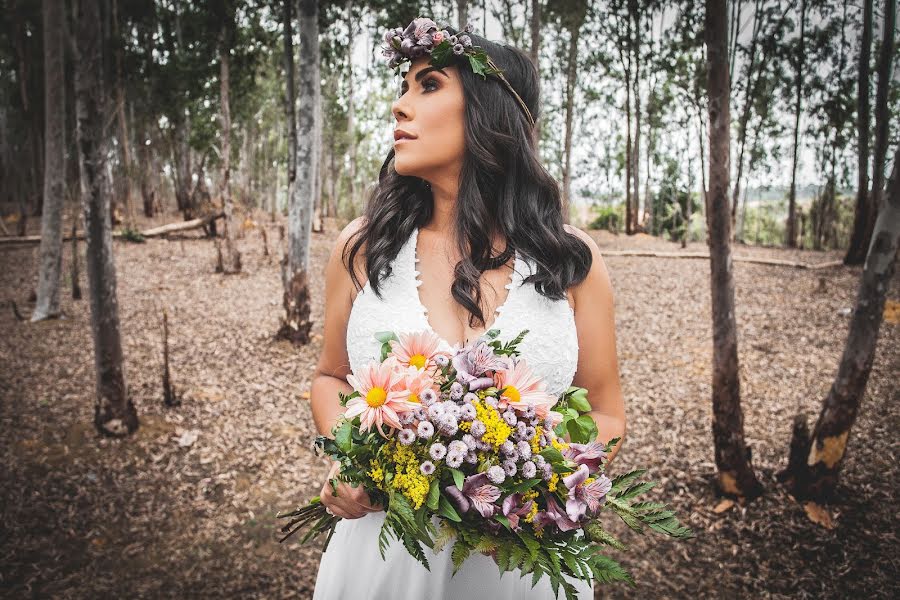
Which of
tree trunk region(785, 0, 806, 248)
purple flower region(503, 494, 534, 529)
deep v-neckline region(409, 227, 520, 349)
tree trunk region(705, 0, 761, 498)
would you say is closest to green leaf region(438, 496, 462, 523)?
purple flower region(503, 494, 534, 529)

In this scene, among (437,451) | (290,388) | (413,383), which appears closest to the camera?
(437,451)

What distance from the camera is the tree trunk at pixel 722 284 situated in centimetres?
372

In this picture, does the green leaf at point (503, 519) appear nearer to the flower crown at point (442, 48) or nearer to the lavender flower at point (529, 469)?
the lavender flower at point (529, 469)

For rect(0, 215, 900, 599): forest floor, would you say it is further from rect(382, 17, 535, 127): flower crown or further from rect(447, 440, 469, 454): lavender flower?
rect(382, 17, 535, 127): flower crown

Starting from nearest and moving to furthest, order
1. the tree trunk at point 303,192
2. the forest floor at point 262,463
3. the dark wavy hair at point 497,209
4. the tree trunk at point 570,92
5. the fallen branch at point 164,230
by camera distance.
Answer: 1. the dark wavy hair at point 497,209
2. the forest floor at point 262,463
3. the tree trunk at point 303,192
4. the fallen branch at point 164,230
5. the tree trunk at point 570,92

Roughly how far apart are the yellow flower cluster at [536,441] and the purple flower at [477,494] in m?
0.14

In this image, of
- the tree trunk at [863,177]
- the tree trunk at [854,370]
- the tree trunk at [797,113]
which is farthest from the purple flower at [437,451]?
the tree trunk at [797,113]

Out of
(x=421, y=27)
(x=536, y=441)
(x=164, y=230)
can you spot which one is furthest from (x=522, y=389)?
(x=164, y=230)

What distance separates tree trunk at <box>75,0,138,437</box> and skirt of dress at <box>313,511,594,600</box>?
4276 millimetres

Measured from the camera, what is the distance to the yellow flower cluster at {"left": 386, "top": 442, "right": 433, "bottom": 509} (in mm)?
1165

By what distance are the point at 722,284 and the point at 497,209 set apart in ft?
9.44

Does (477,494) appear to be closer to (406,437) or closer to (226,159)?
(406,437)

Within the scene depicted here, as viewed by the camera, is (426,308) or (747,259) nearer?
(426,308)

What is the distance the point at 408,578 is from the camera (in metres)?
1.60
